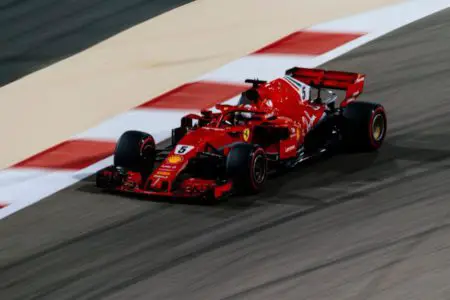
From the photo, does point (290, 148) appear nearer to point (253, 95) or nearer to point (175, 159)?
point (253, 95)

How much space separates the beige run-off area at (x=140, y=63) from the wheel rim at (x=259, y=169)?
274 centimetres

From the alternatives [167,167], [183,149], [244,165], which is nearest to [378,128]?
[244,165]

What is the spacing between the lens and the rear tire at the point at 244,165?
1173 cm

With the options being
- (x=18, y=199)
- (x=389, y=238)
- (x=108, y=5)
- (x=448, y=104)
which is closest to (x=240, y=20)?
(x=108, y=5)

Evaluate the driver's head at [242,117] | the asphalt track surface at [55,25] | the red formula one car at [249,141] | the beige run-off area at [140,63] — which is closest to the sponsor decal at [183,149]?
the red formula one car at [249,141]

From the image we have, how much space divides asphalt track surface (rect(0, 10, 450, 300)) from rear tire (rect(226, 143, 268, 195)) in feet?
0.50

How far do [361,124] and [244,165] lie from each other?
1503 mm

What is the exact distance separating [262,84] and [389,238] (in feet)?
8.63

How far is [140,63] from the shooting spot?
16125 mm

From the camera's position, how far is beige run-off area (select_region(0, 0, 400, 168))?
14656 millimetres

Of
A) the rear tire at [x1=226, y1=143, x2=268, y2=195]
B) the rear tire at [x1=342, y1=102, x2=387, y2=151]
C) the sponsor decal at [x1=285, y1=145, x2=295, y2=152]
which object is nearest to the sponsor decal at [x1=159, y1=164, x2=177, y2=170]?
the rear tire at [x1=226, y1=143, x2=268, y2=195]

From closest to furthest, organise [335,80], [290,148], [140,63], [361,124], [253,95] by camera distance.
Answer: [290,148], [253,95], [361,124], [335,80], [140,63]

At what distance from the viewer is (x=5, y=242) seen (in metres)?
11.5

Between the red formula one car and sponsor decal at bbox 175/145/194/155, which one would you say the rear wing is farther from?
sponsor decal at bbox 175/145/194/155
